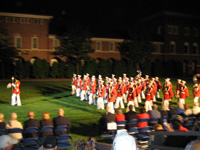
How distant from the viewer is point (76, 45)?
4300 cm

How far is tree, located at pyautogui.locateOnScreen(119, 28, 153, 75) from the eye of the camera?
158 ft

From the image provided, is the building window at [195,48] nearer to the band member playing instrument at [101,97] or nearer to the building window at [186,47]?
the building window at [186,47]

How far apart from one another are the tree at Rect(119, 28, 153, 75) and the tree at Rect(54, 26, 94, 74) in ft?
28.2

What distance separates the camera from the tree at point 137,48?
4828 cm

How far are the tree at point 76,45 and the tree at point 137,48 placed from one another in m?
8.60

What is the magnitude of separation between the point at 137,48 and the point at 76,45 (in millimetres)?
11567

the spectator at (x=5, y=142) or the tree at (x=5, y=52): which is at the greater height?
the tree at (x=5, y=52)

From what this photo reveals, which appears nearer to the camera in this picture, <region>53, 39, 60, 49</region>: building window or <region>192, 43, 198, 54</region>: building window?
<region>53, 39, 60, 49</region>: building window

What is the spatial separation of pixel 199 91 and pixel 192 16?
45.5m

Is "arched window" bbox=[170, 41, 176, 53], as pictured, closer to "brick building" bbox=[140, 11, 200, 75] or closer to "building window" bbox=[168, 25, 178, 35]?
"brick building" bbox=[140, 11, 200, 75]

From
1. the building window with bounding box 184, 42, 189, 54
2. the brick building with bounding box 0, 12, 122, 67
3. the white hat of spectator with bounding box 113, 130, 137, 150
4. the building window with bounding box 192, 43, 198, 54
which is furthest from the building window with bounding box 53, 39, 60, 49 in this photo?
the white hat of spectator with bounding box 113, 130, 137, 150

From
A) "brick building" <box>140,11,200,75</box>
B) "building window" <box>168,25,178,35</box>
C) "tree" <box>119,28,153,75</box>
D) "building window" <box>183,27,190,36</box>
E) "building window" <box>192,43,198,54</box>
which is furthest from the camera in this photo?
"building window" <box>192,43,198,54</box>

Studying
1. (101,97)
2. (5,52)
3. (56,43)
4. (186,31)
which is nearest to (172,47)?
(186,31)

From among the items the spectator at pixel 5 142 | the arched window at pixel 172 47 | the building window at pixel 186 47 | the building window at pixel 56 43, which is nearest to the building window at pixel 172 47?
the arched window at pixel 172 47
